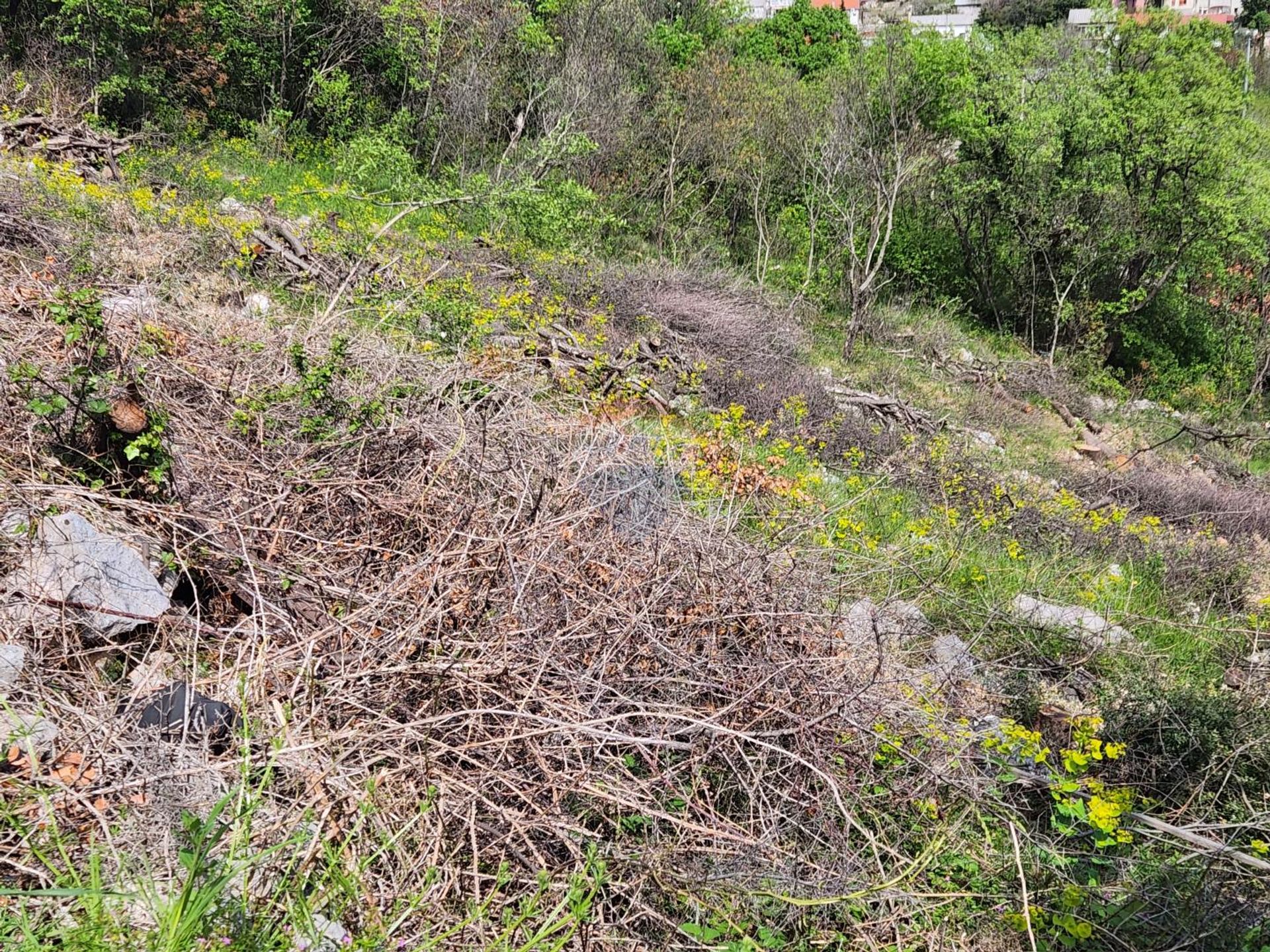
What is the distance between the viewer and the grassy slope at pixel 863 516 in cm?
267

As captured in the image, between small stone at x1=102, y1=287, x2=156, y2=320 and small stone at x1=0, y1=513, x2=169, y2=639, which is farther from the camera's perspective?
small stone at x1=102, y1=287, x2=156, y2=320

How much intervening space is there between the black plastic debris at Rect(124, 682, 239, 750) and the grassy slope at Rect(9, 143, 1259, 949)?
405 millimetres

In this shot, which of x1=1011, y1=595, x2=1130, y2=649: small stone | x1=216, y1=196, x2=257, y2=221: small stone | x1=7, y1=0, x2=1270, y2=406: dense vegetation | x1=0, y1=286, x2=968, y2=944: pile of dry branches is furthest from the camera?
x1=7, y1=0, x2=1270, y2=406: dense vegetation

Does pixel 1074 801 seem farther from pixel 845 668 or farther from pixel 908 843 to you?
pixel 845 668

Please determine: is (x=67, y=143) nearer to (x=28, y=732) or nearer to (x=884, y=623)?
(x=28, y=732)

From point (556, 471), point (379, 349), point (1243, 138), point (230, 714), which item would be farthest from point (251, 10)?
point (1243, 138)

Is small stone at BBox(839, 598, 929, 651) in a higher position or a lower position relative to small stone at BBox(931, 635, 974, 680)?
higher

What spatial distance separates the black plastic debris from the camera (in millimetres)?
2248

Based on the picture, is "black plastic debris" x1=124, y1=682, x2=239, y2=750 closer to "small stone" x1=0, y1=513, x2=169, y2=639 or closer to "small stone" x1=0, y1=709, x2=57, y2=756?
"small stone" x1=0, y1=709, x2=57, y2=756

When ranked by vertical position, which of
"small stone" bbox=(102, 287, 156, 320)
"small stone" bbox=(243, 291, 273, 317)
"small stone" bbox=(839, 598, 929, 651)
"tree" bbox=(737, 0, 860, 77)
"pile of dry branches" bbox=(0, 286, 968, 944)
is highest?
"tree" bbox=(737, 0, 860, 77)

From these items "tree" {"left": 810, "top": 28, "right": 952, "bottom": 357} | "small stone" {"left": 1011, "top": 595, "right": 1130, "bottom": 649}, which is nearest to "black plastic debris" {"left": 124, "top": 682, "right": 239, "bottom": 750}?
"small stone" {"left": 1011, "top": 595, "right": 1130, "bottom": 649}

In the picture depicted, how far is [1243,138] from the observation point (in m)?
14.6

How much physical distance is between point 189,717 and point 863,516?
13.7ft

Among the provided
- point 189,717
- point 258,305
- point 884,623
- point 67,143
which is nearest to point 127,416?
point 189,717
